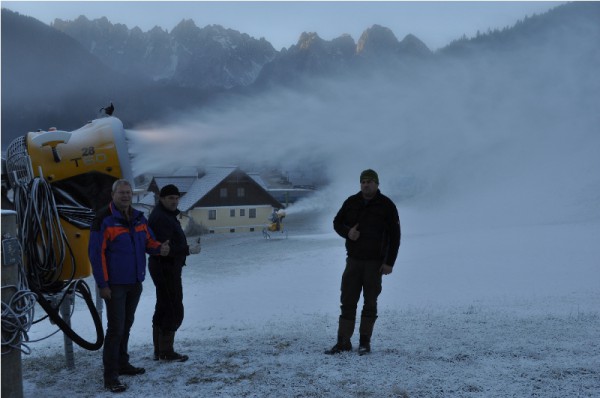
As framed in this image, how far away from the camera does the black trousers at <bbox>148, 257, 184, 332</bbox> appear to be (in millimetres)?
4316

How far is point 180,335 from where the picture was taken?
6.20 m

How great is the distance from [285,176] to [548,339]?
112ft

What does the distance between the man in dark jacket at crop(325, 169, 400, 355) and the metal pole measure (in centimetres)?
263

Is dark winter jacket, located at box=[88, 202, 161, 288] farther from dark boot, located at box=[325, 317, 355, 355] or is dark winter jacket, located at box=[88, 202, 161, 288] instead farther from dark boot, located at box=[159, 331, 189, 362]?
dark boot, located at box=[325, 317, 355, 355]

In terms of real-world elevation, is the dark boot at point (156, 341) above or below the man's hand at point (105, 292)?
below

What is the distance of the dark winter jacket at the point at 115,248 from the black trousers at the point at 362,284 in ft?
6.34

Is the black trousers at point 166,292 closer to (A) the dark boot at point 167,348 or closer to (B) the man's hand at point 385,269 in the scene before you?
(A) the dark boot at point 167,348

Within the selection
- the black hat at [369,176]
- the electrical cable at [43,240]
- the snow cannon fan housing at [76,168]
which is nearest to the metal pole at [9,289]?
the electrical cable at [43,240]

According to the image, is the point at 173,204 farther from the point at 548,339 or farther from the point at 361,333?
the point at 548,339

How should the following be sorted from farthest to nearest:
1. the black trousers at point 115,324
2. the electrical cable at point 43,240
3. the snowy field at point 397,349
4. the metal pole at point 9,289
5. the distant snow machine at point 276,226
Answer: the distant snow machine at point 276,226, the electrical cable at point 43,240, the black trousers at point 115,324, the snowy field at point 397,349, the metal pole at point 9,289

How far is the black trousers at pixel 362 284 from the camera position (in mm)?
4555

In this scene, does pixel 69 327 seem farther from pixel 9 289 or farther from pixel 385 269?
pixel 385 269

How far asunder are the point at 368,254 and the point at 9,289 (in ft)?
9.71

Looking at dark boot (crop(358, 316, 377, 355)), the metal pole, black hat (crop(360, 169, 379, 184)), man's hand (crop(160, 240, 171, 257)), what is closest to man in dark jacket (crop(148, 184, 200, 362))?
man's hand (crop(160, 240, 171, 257))
